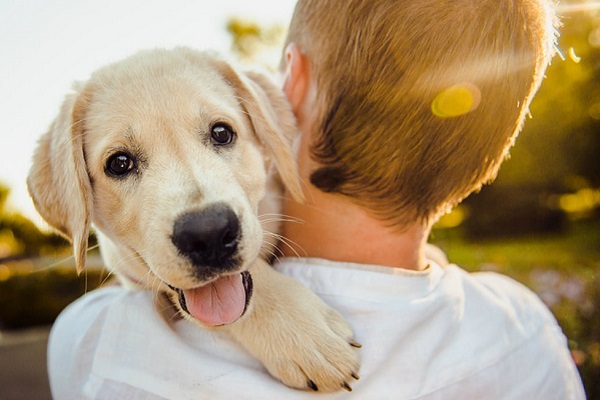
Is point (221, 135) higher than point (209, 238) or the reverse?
higher

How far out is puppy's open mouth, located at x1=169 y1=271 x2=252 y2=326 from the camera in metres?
2.15

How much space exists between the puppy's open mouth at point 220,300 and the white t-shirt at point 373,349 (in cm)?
6

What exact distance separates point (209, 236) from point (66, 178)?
2.90 ft

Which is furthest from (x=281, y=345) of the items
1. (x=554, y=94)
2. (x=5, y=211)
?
(x=5, y=211)

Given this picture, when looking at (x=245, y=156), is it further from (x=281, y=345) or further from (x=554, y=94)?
(x=554, y=94)

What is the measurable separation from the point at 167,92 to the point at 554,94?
1794 centimetres

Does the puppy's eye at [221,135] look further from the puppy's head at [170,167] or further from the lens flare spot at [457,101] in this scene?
the lens flare spot at [457,101]

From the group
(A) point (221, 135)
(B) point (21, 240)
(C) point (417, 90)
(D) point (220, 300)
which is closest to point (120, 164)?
(A) point (221, 135)

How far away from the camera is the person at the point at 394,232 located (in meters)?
2.02

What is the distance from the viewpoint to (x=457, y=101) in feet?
7.20

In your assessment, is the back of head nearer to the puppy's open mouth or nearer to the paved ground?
the puppy's open mouth

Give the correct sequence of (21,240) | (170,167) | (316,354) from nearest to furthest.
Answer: (316,354)
(170,167)
(21,240)

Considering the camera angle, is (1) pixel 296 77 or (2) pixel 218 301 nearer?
(2) pixel 218 301

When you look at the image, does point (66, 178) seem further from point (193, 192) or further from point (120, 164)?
point (193, 192)
